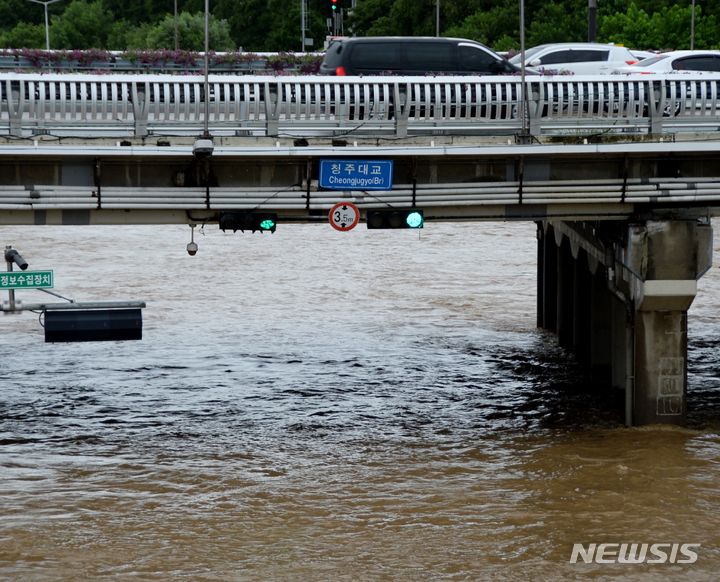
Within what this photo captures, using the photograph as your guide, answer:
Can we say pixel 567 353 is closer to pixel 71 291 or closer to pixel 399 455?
pixel 399 455

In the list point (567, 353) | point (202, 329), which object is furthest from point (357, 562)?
point (202, 329)

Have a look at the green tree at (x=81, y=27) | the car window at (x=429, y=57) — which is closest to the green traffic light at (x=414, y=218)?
the car window at (x=429, y=57)

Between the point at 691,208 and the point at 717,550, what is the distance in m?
6.59

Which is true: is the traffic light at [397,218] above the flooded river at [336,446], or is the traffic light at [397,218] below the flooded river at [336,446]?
above

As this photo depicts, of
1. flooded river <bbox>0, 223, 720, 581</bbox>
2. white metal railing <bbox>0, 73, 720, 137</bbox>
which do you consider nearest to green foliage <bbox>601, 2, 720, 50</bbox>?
flooded river <bbox>0, 223, 720, 581</bbox>

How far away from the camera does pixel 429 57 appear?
1048 inches

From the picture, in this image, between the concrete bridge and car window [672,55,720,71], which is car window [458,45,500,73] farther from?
car window [672,55,720,71]

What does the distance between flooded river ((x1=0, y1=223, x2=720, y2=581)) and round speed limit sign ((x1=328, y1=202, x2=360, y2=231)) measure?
3660 millimetres

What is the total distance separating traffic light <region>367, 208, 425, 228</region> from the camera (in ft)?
70.5

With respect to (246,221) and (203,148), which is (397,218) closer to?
(246,221)

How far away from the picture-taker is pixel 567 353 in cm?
3019
